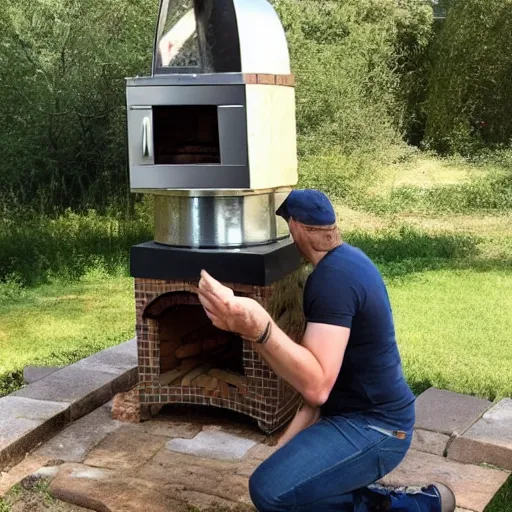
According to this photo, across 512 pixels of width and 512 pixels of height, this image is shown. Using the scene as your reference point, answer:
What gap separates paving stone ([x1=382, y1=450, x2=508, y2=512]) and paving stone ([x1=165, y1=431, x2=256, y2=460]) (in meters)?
0.80

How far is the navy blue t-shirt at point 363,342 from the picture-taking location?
2.86 metres

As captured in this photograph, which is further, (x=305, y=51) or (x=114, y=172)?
(x=305, y=51)

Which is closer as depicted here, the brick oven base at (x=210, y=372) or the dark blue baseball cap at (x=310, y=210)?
the dark blue baseball cap at (x=310, y=210)

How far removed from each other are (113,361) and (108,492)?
1803 millimetres

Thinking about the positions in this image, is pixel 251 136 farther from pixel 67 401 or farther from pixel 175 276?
pixel 67 401

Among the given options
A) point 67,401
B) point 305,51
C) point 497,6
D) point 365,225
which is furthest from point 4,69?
point 497,6

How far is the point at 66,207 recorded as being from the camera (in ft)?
37.9

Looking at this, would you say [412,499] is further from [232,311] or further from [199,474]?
[232,311]

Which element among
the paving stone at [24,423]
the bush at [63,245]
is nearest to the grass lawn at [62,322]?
the bush at [63,245]

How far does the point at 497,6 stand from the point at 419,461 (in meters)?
12.0

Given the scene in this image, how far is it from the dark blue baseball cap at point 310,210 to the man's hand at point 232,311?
22.7 inches

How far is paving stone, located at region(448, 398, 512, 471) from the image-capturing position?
4.02m

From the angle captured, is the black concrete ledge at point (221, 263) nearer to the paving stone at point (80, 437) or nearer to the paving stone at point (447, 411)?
the paving stone at point (80, 437)

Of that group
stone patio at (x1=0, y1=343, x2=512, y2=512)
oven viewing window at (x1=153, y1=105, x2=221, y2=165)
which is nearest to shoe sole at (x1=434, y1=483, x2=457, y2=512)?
stone patio at (x1=0, y1=343, x2=512, y2=512)
